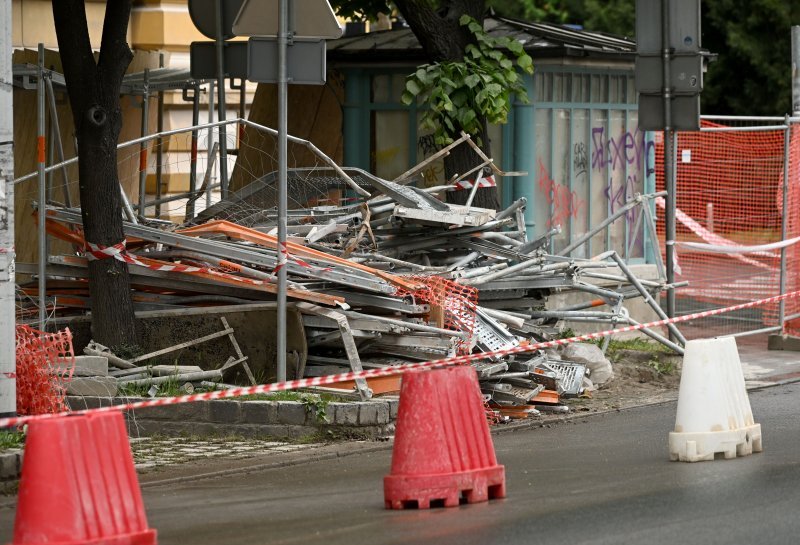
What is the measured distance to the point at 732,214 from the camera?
68.3 feet

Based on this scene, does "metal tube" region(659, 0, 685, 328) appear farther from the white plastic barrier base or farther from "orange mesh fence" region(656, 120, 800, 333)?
the white plastic barrier base

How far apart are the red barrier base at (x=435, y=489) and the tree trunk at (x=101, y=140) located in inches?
177

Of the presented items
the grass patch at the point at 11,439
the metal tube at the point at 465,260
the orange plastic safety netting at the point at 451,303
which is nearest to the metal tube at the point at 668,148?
the metal tube at the point at 465,260

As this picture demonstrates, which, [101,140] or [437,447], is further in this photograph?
[101,140]

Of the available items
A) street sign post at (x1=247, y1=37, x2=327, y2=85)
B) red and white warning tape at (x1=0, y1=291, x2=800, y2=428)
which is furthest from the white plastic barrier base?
street sign post at (x1=247, y1=37, x2=327, y2=85)

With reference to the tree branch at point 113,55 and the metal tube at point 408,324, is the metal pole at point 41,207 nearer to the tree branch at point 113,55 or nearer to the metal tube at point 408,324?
the tree branch at point 113,55

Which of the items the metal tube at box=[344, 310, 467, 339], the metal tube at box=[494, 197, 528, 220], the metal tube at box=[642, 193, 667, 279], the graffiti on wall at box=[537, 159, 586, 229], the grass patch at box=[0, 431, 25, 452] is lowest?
the grass patch at box=[0, 431, 25, 452]

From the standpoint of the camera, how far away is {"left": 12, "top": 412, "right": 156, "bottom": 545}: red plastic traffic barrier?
7055 mm

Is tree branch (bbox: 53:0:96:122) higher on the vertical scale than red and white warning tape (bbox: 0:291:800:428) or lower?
higher

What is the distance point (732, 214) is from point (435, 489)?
521 inches

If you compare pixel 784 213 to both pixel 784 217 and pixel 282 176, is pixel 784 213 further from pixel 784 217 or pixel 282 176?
pixel 282 176

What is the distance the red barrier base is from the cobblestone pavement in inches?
91.9

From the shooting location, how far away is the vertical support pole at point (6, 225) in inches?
380

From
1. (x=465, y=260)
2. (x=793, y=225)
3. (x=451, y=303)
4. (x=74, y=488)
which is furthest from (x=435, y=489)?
(x=793, y=225)
